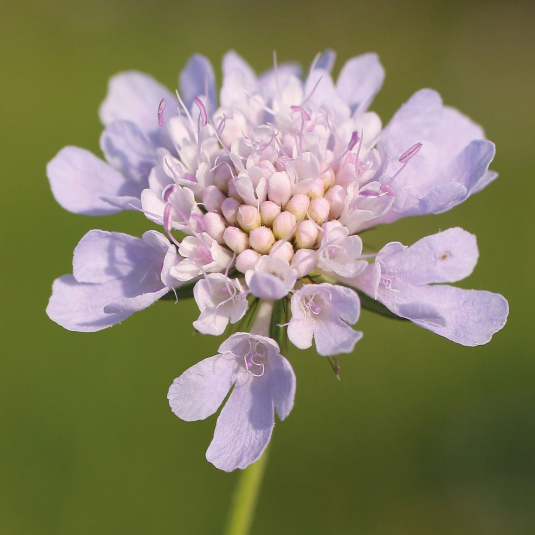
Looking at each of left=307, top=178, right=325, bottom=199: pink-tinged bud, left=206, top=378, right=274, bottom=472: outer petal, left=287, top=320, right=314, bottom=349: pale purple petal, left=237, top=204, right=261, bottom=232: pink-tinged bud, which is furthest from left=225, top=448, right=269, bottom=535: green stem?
left=307, top=178, right=325, bottom=199: pink-tinged bud

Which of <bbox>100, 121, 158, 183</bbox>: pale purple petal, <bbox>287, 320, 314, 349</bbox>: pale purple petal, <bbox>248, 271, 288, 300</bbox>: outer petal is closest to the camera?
<bbox>248, 271, 288, 300</bbox>: outer petal

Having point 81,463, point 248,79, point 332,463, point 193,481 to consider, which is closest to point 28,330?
point 81,463

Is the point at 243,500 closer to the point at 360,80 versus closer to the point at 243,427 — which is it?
the point at 243,427

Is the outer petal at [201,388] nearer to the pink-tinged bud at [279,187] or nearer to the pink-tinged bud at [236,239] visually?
the pink-tinged bud at [236,239]

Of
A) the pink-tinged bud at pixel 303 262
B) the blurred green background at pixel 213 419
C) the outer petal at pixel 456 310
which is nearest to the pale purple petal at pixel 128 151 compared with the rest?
the pink-tinged bud at pixel 303 262

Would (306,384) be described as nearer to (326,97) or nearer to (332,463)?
(332,463)

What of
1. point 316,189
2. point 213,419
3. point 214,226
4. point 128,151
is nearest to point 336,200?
point 316,189

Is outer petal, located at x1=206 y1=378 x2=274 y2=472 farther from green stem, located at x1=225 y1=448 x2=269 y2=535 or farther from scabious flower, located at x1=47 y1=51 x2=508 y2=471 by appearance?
green stem, located at x1=225 y1=448 x2=269 y2=535
